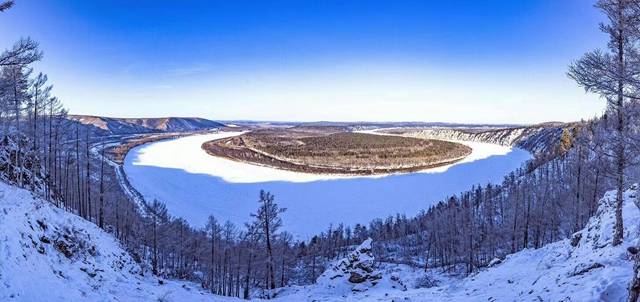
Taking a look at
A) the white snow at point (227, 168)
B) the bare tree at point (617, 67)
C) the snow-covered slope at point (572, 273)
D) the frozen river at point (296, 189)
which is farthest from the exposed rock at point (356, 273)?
the white snow at point (227, 168)

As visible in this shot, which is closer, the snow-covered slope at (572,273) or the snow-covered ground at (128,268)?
the snow-covered slope at (572,273)

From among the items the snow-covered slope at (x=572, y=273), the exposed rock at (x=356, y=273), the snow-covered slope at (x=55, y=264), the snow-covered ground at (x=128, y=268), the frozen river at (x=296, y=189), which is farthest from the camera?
the frozen river at (x=296, y=189)

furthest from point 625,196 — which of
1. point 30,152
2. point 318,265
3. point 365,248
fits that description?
point 30,152

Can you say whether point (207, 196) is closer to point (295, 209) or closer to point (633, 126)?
point (295, 209)

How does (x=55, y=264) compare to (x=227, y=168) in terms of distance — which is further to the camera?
(x=227, y=168)

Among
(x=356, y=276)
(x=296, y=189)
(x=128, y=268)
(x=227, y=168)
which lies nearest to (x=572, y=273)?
(x=356, y=276)

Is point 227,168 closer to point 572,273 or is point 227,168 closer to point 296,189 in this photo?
point 296,189

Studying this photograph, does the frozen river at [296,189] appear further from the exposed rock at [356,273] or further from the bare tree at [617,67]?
the bare tree at [617,67]
